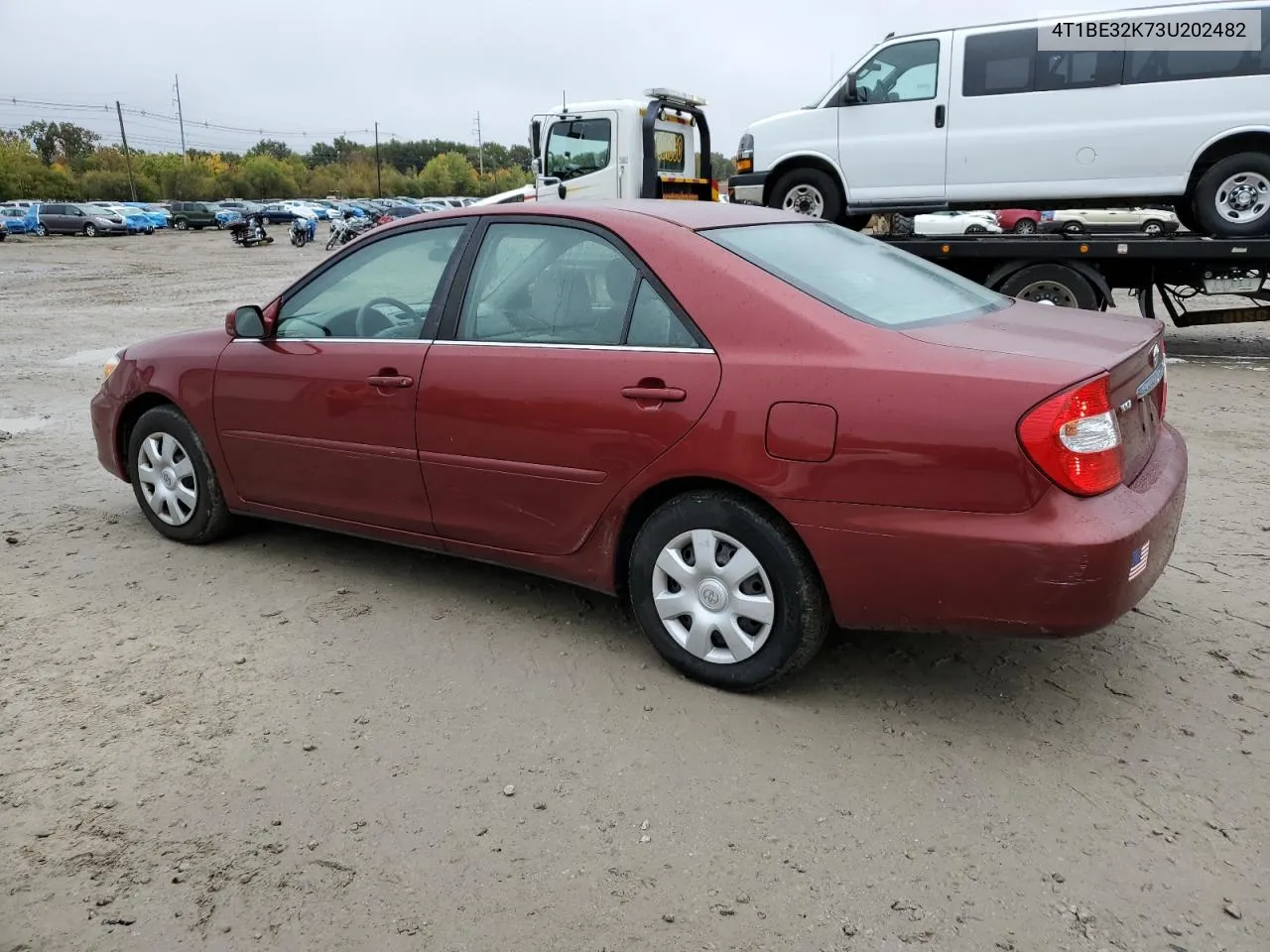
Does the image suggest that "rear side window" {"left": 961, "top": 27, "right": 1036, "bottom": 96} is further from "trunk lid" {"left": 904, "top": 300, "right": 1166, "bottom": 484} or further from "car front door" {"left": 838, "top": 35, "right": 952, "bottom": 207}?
"trunk lid" {"left": 904, "top": 300, "right": 1166, "bottom": 484}

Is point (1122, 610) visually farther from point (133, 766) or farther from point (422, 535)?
point (133, 766)

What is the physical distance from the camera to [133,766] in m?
2.99

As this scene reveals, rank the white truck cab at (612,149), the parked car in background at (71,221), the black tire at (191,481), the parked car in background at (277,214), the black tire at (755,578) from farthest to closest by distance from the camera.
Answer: the parked car in background at (277,214), the parked car in background at (71,221), the white truck cab at (612,149), the black tire at (191,481), the black tire at (755,578)

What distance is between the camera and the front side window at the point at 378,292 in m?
3.99

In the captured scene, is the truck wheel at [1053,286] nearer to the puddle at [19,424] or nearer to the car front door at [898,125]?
the car front door at [898,125]

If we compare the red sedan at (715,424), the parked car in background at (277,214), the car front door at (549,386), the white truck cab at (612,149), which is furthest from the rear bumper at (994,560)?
the parked car in background at (277,214)

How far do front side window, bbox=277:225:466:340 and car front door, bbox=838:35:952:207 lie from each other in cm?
756

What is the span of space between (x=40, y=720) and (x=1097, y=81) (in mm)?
9694

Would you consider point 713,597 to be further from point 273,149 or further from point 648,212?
point 273,149

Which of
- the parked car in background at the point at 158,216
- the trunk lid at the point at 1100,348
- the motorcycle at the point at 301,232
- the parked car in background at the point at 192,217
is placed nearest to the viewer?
the trunk lid at the point at 1100,348

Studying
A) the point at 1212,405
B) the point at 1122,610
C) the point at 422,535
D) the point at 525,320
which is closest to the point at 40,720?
the point at 422,535

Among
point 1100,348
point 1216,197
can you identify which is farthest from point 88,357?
point 1216,197

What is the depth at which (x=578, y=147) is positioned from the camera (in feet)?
45.3

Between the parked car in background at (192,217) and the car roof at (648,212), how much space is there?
56554 mm
